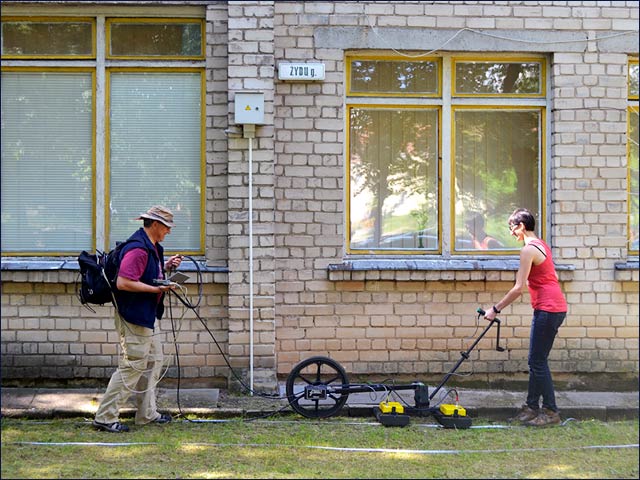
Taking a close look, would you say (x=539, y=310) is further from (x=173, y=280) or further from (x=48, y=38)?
(x=48, y=38)

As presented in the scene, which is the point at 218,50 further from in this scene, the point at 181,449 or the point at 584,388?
the point at 584,388

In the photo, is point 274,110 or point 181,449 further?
point 274,110

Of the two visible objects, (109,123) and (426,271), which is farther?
(109,123)

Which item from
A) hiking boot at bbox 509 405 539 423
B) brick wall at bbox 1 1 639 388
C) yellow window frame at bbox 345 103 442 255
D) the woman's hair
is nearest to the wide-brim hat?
brick wall at bbox 1 1 639 388

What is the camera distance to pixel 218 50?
8.10 metres

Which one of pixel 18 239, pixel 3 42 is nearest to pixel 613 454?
pixel 18 239

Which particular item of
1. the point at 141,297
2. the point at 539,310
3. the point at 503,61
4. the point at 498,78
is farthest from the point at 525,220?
the point at 141,297

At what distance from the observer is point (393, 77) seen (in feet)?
27.6

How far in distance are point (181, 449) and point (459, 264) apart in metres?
3.66

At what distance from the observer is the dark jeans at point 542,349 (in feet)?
22.4

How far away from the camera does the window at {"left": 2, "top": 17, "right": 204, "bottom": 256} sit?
8219mm

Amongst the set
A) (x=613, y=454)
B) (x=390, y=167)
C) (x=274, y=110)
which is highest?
(x=274, y=110)

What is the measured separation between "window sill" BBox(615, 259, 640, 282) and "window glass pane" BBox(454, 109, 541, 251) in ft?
3.61

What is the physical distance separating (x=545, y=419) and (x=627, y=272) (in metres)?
2.26
